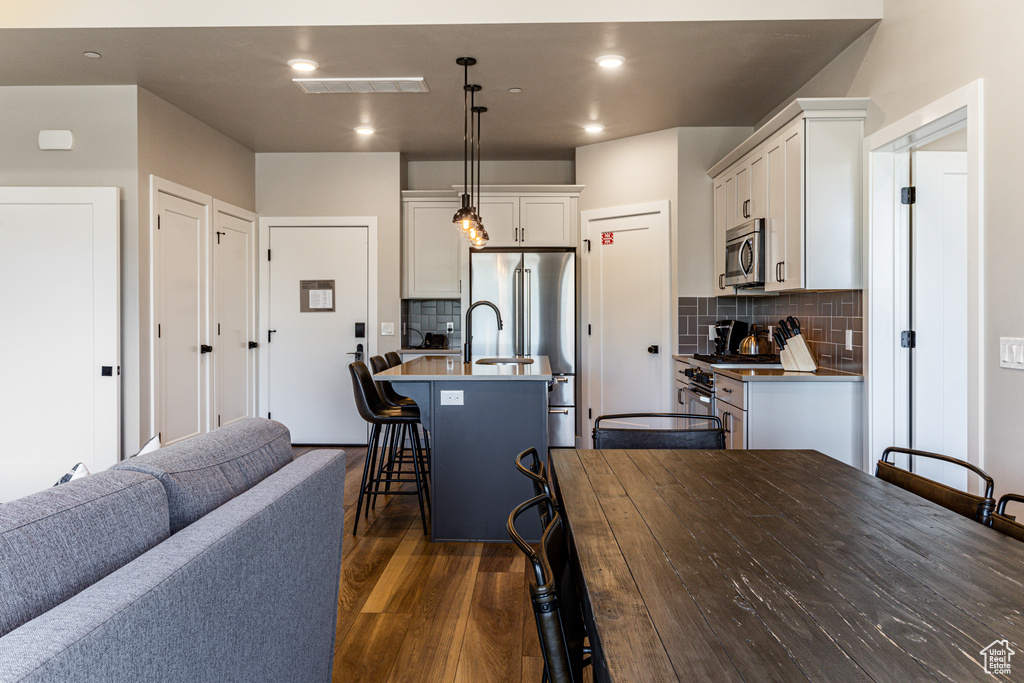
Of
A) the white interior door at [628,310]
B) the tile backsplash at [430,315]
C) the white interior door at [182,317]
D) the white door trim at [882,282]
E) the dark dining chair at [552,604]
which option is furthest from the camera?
the tile backsplash at [430,315]

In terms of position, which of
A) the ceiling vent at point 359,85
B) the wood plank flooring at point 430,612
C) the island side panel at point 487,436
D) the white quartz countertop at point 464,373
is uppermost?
the ceiling vent at point 359,85

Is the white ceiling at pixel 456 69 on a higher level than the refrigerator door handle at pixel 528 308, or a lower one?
higher

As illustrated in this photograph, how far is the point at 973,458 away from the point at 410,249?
→ 468 centimetres

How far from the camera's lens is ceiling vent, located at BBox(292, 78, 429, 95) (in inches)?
157

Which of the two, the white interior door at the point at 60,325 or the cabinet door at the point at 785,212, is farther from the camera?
the white interior door at the point at 60,325

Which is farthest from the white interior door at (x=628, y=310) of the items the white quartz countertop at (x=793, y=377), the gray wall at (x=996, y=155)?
the gray wall at (x=996, y=155)

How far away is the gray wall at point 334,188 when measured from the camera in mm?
5902

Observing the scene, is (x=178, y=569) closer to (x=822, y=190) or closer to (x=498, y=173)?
(x=822, y=190)

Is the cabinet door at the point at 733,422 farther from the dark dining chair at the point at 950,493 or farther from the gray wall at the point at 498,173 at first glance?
the gray wall at the point at 498,173

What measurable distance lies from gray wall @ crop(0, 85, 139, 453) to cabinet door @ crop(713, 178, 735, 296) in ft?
12.9

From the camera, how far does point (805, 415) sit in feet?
11.3

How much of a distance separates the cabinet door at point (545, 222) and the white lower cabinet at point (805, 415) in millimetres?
2869

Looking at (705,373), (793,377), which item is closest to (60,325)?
(705,373)

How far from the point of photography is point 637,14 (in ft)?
10.6
